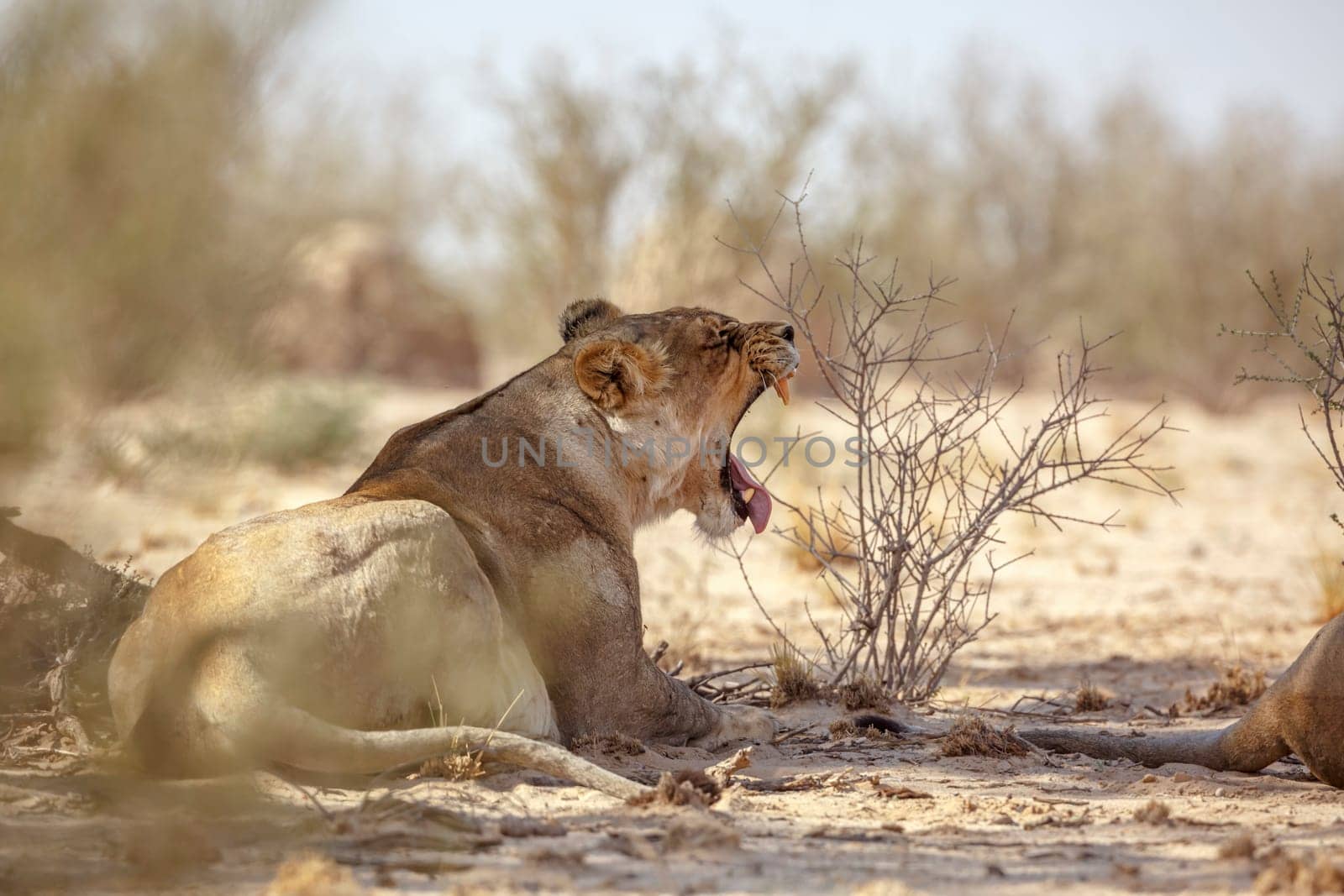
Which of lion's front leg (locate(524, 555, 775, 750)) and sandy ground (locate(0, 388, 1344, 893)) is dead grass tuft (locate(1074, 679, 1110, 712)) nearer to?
sandy ground (locate(0, 388, 1344, 893))

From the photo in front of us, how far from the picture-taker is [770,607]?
9.81m

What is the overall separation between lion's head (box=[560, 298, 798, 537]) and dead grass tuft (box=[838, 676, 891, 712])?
936 mm

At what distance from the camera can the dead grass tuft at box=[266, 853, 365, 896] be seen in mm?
3287

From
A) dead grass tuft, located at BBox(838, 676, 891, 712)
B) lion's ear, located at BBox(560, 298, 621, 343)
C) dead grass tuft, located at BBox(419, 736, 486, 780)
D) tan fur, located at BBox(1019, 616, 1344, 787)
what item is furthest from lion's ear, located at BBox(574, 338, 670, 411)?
tan fur, located at BBox(1019, 616, 1344, 787)

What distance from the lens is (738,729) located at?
18.0 ft

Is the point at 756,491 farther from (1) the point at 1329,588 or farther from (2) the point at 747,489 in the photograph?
(1) the point at 1329,588

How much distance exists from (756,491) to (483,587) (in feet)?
5.64

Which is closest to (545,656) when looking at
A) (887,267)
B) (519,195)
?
(519,195)

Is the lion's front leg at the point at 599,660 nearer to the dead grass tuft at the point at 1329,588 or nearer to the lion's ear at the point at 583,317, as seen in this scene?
the lion's ear at the point at 583,317

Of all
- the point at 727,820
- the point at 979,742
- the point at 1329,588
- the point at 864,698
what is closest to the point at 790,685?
the point at 864,698

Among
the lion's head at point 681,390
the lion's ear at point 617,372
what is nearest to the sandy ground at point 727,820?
the lion's head at point 681,390

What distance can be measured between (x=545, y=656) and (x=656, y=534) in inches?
283

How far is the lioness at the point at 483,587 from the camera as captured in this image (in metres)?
4.14

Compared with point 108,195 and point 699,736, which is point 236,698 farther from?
point 699,736
